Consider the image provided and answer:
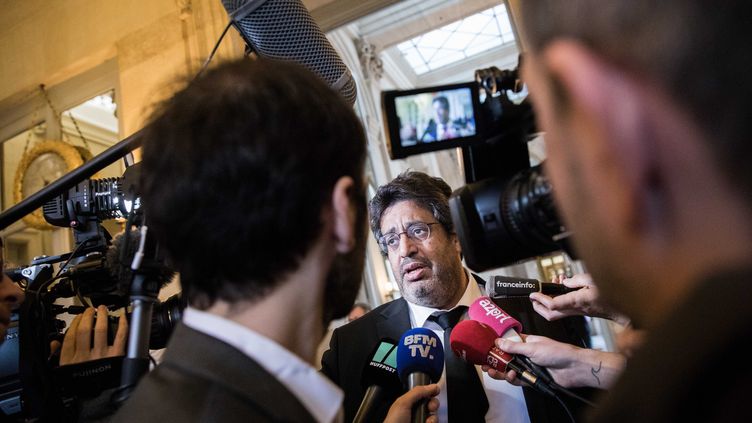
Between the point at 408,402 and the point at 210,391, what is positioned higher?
the point at 210,391

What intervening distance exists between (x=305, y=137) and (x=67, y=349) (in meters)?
0.89

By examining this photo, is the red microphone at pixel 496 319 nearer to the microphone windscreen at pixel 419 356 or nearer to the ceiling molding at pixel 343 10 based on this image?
the microphone windscreen at pixel 419 356

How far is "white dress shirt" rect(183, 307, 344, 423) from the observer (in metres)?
0.78

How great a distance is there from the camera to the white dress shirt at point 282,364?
30.5 inches

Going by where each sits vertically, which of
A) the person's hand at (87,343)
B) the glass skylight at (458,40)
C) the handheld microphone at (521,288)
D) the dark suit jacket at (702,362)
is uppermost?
the glass skylight at (458,40)

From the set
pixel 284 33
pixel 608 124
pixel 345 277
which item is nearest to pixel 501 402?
pixel 345 277

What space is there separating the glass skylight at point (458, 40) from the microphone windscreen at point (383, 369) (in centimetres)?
890

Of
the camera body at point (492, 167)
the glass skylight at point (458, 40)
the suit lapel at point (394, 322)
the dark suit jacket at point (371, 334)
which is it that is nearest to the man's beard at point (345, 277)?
the camera body at point (492, 167)

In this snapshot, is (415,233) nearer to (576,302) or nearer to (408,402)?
(576,302)

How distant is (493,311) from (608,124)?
1.19 m

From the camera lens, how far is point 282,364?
0.78m

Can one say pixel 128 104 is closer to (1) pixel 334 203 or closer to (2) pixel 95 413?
Result: (2) pixel 95 413

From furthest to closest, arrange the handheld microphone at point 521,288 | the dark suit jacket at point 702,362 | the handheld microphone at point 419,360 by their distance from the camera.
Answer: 1. the handheld microphone at point 521,288
2. the handheld microphone at point 419,360
3. the dark suit jacket at point 702,362

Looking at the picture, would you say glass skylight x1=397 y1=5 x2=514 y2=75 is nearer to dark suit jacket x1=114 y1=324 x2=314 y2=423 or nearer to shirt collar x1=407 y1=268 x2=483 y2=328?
shirt collar x1=407 y1=268 x2=483 y2=328
